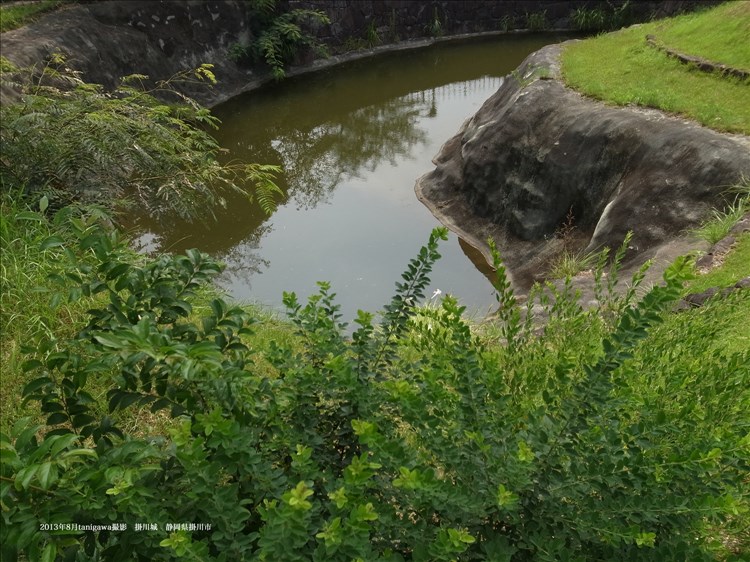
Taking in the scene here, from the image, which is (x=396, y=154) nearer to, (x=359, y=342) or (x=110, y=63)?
(x=110, y=63)

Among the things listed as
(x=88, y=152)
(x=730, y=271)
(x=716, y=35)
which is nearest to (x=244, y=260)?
(x=88, y=152)

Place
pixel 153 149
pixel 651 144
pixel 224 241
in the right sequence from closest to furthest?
pixel 153 149
pixel 651 144
pixel 224 241

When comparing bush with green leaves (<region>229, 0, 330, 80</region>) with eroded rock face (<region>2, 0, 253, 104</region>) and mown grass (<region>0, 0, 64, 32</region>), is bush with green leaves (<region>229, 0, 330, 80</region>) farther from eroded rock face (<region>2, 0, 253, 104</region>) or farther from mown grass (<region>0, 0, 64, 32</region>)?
mown grass (<region>0, 0, 64, 32</region>)

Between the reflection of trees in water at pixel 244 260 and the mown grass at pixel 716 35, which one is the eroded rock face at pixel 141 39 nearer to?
the reflection of trees in water at pixel 244 260

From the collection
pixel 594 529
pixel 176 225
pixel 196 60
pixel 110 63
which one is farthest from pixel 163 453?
pixel 196 60

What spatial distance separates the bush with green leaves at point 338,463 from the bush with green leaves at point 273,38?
46.2 ft

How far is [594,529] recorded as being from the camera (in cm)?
168

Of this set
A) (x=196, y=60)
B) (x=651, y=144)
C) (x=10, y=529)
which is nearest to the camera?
(x=10, y=529)

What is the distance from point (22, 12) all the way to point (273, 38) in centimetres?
561

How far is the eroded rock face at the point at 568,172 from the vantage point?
Result: 6516 millimetres

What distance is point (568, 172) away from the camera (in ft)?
26.3

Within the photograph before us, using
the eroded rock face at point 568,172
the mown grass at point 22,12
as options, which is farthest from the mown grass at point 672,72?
the mown grass at point 22,12

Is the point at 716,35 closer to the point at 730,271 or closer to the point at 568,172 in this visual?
the point at 568,172

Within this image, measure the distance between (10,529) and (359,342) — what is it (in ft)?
3.82
